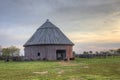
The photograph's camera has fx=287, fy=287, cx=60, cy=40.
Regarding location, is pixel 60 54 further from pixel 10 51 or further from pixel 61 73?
pixel 61 73

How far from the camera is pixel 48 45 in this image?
81125 millimetres

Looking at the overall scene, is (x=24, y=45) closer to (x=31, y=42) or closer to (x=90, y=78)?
(x=31, y=42)

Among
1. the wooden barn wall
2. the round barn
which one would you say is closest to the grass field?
the wooden barn wall

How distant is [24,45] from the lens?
85312mm

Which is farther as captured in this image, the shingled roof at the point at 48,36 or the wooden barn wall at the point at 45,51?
the shingled roof at the point at 48,36

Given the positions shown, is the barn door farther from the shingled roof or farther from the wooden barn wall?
the shingled roof

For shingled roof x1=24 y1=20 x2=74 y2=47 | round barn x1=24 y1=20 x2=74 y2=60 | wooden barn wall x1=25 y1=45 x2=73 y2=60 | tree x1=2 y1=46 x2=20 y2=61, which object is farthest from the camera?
tree x1=2 y1=46 x2=20 y2=61

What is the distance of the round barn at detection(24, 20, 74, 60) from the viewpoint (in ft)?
265

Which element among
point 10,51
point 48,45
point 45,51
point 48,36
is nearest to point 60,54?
point 48,36

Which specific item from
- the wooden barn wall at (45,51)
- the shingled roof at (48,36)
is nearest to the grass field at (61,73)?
the wooden barn wall at (45,51)

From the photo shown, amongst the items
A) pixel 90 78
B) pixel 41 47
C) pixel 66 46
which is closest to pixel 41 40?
pixel 41 47

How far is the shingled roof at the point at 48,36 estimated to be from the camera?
81912 millimetres

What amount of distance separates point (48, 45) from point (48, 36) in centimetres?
377

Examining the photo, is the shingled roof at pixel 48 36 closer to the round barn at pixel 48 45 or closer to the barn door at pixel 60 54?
the round barn at pixel 48 45
